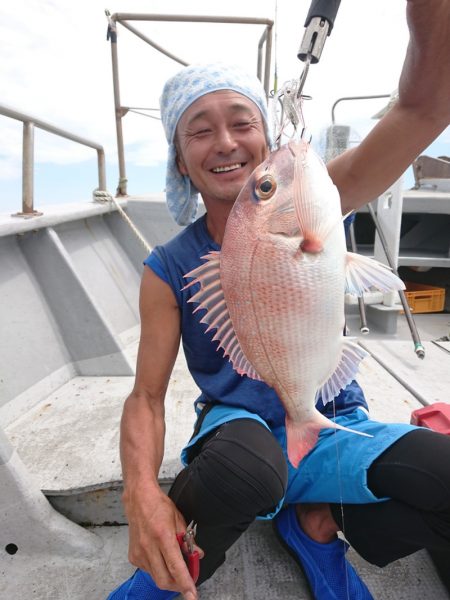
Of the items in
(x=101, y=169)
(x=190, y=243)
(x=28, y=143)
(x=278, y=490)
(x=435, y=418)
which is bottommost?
(x=278, y=490)

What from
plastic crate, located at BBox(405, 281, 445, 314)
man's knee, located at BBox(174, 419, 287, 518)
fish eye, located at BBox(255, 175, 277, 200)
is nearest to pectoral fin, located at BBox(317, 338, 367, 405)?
man's knee, located at BBox(174, 419, 287, 518)

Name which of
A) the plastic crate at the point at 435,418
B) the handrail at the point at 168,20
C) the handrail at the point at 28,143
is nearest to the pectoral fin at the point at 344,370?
the plastic crate at the point at 435,418

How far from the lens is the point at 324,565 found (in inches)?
59.8

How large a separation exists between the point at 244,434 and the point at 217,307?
46 centimetres

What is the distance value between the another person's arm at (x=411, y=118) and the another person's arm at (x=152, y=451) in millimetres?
762

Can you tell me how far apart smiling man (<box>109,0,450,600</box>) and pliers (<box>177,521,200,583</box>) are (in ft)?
0.09

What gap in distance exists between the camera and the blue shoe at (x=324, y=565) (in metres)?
1.47

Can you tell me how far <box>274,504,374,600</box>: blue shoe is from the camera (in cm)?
147

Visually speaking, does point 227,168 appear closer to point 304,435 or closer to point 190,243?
point 190,243

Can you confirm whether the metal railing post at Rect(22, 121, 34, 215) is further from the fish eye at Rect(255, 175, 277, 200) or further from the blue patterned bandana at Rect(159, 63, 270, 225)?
the fish eye at Rect(255, 175, 277, 200)

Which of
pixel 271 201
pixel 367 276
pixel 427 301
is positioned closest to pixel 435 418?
pixel 367 276

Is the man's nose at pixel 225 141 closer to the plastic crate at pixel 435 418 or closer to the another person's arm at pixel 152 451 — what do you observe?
the another person's arm at pixel 152 451

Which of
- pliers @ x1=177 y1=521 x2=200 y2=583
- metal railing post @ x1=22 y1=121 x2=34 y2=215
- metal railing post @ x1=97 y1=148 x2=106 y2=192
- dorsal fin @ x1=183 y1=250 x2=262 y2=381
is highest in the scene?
metal railing post @ x1=97 y1=148 x2=106 y2=192

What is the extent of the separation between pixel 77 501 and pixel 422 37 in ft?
6.58
